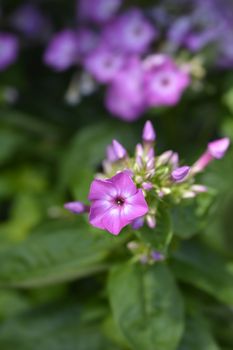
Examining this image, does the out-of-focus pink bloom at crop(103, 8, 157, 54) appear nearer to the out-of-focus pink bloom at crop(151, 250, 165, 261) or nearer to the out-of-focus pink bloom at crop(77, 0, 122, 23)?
the out-of-focus pink bloom at crop(77, 0, 122, 23)

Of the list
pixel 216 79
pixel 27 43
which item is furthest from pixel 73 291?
pixel 27 43

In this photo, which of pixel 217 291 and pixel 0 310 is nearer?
pixel 217 291

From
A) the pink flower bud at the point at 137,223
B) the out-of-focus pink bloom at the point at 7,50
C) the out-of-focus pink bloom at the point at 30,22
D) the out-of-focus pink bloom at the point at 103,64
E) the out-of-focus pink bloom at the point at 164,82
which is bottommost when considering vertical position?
the pink flower bud at the point at 137,223

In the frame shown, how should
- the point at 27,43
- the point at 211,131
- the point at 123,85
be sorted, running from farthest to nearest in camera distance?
the point at 27,43, the point at 211,131, the point at 123,85

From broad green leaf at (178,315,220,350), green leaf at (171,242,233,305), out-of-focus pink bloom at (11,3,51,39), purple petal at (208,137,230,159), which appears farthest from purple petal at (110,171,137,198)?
out-of-focus pink bloom at (11,3,51,39)

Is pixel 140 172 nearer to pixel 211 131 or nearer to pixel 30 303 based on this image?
pixel 30 303

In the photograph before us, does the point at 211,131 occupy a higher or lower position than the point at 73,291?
higher

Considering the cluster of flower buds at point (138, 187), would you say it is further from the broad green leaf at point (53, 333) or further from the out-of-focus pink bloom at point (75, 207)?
the broad green leaf at point (53, 333)

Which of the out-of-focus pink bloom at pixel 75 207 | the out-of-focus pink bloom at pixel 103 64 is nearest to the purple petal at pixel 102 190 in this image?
the out-of-focus pink bloom at pixel 75 207

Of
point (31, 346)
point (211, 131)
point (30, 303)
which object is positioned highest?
point (211, 131)
